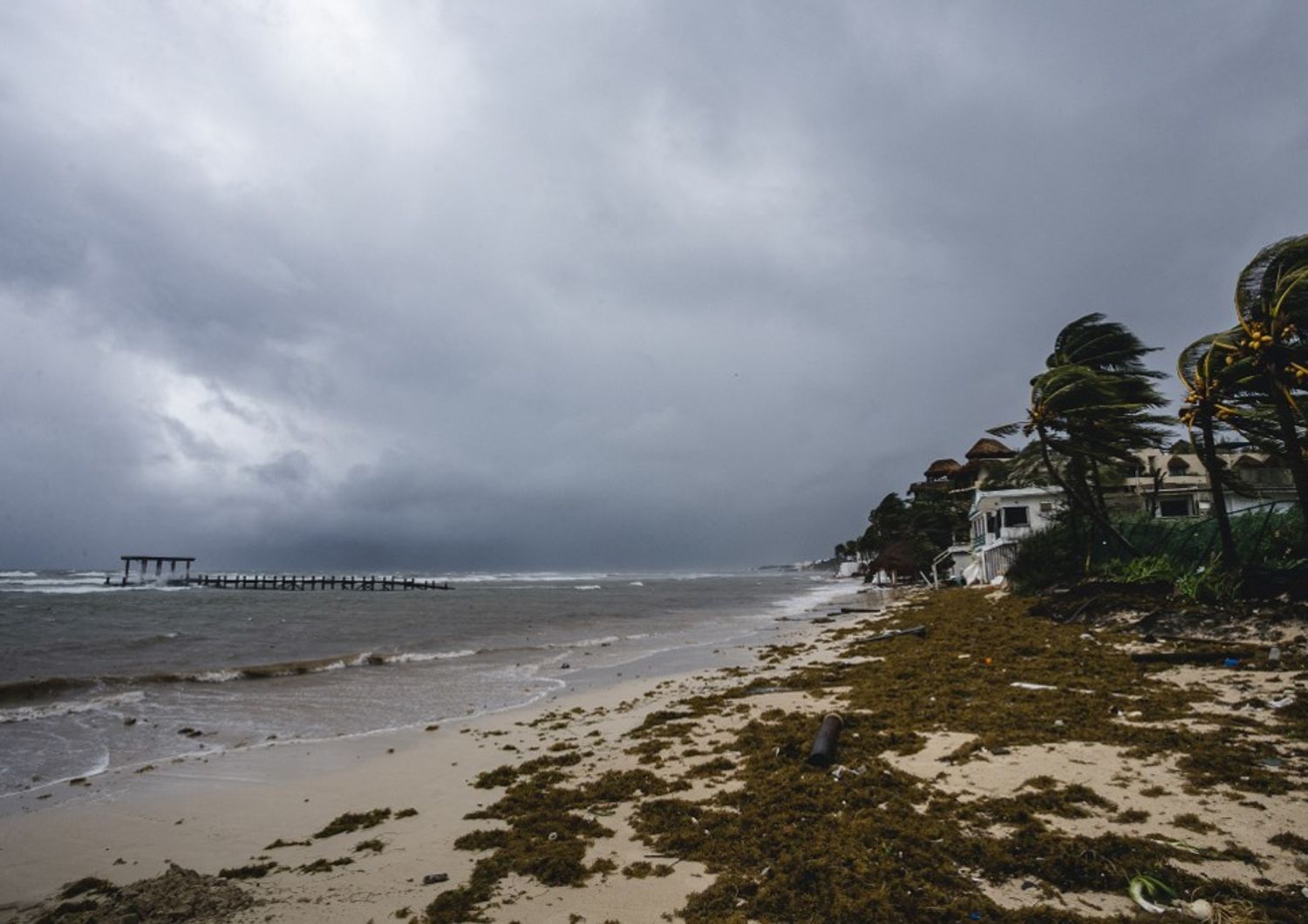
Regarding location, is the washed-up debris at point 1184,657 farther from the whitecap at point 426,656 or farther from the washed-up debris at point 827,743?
the whitecap at point 426,656

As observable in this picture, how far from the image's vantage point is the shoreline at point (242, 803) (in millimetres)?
5570

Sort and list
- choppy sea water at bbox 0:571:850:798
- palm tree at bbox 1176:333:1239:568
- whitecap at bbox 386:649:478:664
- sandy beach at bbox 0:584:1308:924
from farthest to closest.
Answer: whitecap at bbox 386:649:478:664
palm tree at bbox 1176:333:1239:568
choppy sea water at bbox 0:571:850:798
sandy beach at bbox 0:584:1308:924

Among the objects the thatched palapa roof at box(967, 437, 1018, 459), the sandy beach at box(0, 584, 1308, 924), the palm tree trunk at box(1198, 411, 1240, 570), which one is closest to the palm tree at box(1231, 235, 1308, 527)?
the palm tree trunk at box(1198, 411, 1240, 570)

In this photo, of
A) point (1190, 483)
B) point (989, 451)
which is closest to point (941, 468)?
point (989, 451)

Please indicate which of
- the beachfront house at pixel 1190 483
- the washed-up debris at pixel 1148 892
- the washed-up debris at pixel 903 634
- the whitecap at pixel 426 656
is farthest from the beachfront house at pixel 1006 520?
the washed-up debris at pixel 1148 892

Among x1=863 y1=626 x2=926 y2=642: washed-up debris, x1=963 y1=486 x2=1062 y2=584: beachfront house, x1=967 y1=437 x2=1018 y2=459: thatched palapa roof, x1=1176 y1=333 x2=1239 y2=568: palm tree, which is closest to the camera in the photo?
x1=1176 y1=333 x2=1239 y2=568: palm tree

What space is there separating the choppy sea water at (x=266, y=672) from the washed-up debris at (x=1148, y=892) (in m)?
10.3

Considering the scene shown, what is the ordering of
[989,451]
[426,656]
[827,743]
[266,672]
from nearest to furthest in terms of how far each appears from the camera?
[827,743]
[266,672]
[426,656]
[989,451]

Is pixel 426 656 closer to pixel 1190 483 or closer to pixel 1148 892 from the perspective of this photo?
pixel 1148 892

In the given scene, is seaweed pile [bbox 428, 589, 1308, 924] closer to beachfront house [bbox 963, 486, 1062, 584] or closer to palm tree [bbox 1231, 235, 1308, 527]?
palm tree [bbox 1231, 235, 1308, 527]

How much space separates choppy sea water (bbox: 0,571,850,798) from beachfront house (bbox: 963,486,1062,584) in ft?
31.7

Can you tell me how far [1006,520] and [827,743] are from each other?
105 ft

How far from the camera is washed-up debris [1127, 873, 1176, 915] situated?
12.5 feet

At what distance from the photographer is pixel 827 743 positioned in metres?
7.06
